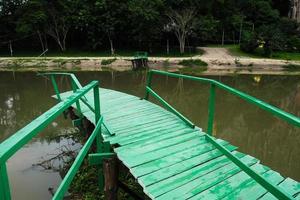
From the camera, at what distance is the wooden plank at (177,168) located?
264 centimetres

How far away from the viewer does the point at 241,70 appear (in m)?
19.9

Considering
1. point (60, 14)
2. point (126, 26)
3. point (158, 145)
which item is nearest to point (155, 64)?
point (126, 26)

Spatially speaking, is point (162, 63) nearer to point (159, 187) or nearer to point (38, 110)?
point (38, 110)

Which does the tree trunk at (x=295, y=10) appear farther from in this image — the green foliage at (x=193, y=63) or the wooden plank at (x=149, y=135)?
the wooden plank at (x=149, y=135)

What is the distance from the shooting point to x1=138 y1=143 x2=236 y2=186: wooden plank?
2.64m

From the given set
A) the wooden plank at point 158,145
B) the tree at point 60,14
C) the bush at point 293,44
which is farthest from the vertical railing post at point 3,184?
the bush at point 293,44

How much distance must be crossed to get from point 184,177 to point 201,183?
0.17m

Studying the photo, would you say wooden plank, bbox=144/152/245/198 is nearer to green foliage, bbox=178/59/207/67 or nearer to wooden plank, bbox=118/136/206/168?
wooden plank, bbox=118/136/206/168

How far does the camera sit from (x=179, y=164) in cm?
294

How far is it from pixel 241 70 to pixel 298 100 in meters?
8.90

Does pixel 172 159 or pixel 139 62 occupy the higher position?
pixel 172 159

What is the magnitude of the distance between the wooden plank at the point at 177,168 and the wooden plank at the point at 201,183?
0.20m

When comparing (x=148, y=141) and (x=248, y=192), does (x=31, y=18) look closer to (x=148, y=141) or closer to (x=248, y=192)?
(x=148, y=141)

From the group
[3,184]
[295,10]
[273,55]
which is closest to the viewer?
[3,184]
